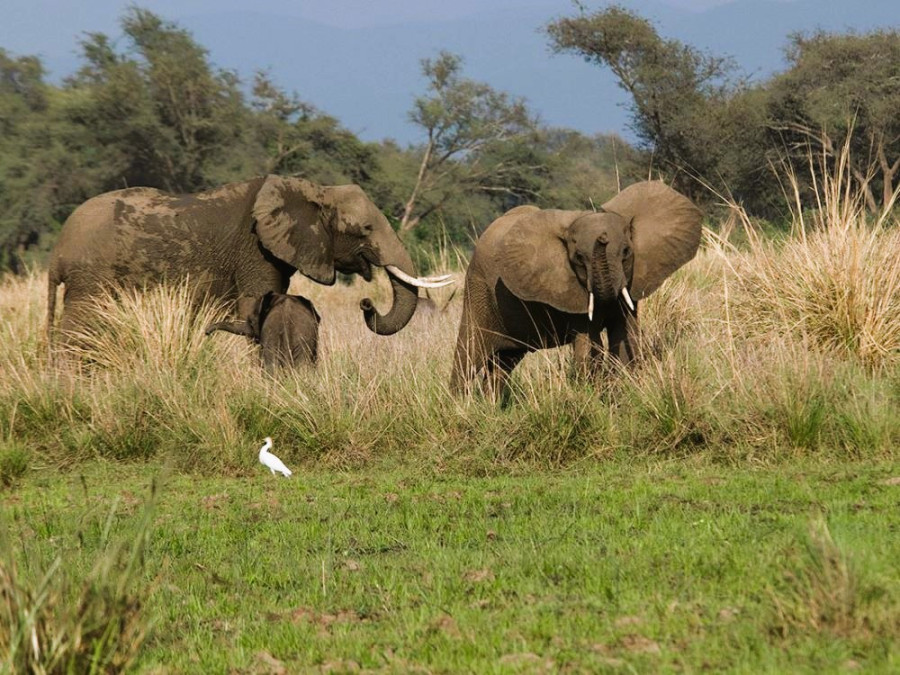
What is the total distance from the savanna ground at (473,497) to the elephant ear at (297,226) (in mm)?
813

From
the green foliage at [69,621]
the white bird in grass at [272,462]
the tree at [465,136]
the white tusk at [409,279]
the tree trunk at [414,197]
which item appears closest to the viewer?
the green foliage at [69,621]

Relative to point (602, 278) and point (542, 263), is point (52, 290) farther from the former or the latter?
point (602, 278)

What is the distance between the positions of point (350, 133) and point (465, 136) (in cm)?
527

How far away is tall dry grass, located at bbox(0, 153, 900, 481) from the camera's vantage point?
28.6ft

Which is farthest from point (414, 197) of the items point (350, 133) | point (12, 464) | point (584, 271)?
point (12, 464)

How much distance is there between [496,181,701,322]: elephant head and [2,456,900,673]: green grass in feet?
5.51

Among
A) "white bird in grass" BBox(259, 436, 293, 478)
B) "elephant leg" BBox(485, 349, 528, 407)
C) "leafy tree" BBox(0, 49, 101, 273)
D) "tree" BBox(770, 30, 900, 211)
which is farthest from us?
"leafy tree" BBox(0, 49, 101, 273)

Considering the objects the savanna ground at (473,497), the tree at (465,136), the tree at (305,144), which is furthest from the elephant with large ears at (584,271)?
the tree at (465,136)

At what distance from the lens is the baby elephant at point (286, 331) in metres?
11.4

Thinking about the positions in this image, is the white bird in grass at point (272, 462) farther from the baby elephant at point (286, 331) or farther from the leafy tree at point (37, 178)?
the leafy tree at point (37, 178)

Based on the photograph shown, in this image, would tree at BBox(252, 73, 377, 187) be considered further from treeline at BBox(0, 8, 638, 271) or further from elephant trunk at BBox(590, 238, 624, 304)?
elephant trunk at BBox(590, 238, 624, 304)

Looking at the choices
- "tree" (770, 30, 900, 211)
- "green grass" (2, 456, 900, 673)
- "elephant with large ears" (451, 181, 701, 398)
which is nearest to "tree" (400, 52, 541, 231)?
"tree" (770, 30, 900, 211)

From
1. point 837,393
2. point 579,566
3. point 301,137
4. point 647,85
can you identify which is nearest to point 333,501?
point 579,566

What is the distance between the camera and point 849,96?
97.3ft
